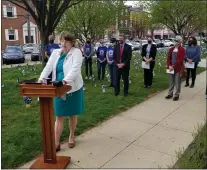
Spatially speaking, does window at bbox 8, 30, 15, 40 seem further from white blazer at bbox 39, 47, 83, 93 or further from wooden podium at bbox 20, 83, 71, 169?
wooden podium at bbox 20, 83, 71, 169

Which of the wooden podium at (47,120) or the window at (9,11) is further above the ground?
the window at (9,11)

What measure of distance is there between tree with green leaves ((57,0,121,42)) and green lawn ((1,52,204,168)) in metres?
9.10

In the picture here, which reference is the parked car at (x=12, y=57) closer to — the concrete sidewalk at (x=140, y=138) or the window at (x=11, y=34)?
the concrete sidewalk at (x=140, y=138)

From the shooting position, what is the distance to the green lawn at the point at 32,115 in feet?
14.0

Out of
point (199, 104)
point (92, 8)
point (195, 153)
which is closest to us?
point (195, 153)

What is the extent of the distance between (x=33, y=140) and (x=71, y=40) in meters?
1.83

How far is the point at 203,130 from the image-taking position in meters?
4.78

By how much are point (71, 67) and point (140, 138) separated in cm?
191

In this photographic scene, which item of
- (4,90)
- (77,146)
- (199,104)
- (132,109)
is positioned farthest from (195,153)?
(4,90)

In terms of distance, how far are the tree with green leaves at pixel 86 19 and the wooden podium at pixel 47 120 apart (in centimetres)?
1498

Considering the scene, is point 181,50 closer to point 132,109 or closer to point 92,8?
point 132,109

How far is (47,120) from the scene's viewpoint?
3.67 m

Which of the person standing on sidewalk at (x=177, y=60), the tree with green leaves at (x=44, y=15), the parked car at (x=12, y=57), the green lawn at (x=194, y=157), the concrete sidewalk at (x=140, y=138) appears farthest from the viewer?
the parked car at (x=12, y=57)

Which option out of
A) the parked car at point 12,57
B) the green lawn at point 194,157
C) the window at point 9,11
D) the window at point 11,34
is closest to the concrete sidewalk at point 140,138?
the green lawn at point 194,157
